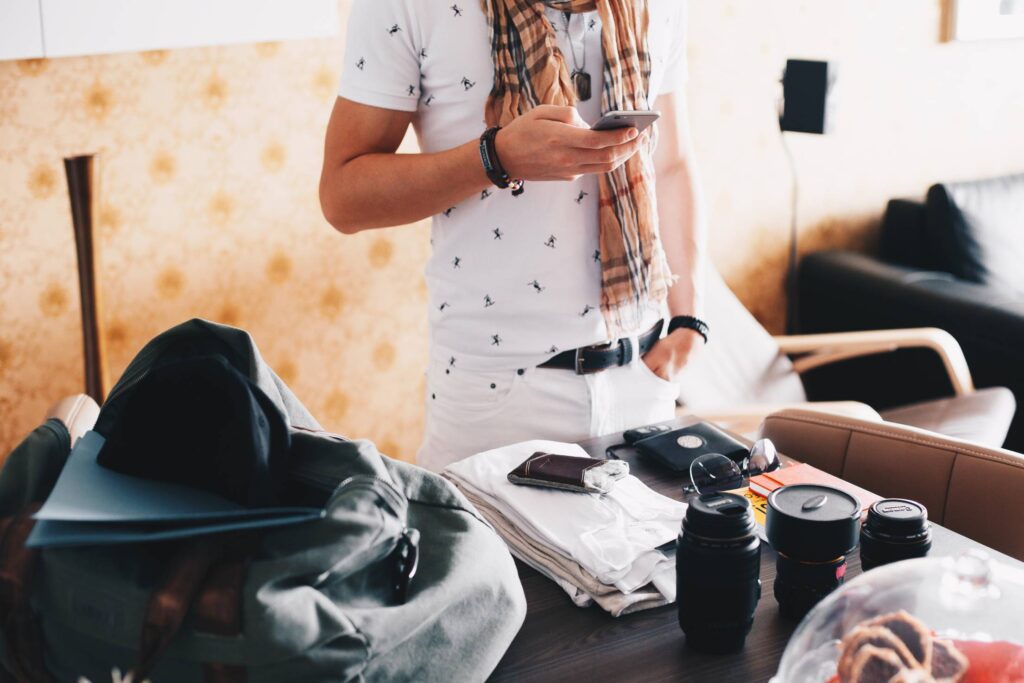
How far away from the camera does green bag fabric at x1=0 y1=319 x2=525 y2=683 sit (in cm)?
76

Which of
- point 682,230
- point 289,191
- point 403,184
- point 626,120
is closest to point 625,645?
point 626,120

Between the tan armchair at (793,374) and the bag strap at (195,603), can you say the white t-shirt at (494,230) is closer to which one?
the bag strap at (195,603)

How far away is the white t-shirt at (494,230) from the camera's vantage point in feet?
4.63

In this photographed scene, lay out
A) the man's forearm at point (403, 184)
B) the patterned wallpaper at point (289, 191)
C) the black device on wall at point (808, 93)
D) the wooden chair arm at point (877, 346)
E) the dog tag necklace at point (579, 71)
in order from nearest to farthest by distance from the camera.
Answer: the man's forearm at point (403, 184), the dog tag necklace at point (579, 71), the patterned wallpaper at point (289, 191), the wooden chair arm at point (877, 346), the black device on wall at point (808, 93)

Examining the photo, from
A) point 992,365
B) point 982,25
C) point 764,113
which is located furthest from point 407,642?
point 982,25

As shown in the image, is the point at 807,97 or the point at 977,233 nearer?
the point at 807,97

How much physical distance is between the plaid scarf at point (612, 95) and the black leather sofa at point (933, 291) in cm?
166

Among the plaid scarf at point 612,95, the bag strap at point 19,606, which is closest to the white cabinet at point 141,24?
the plaid scarf at point 612,95

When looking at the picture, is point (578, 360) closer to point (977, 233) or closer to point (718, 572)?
point (718, 572)

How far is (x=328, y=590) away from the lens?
80 cm

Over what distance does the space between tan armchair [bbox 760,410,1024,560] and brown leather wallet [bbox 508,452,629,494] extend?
38 cm

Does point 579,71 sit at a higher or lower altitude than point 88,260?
higher

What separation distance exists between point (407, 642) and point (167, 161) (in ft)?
6.23

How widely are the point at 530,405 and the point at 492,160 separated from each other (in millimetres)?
381
